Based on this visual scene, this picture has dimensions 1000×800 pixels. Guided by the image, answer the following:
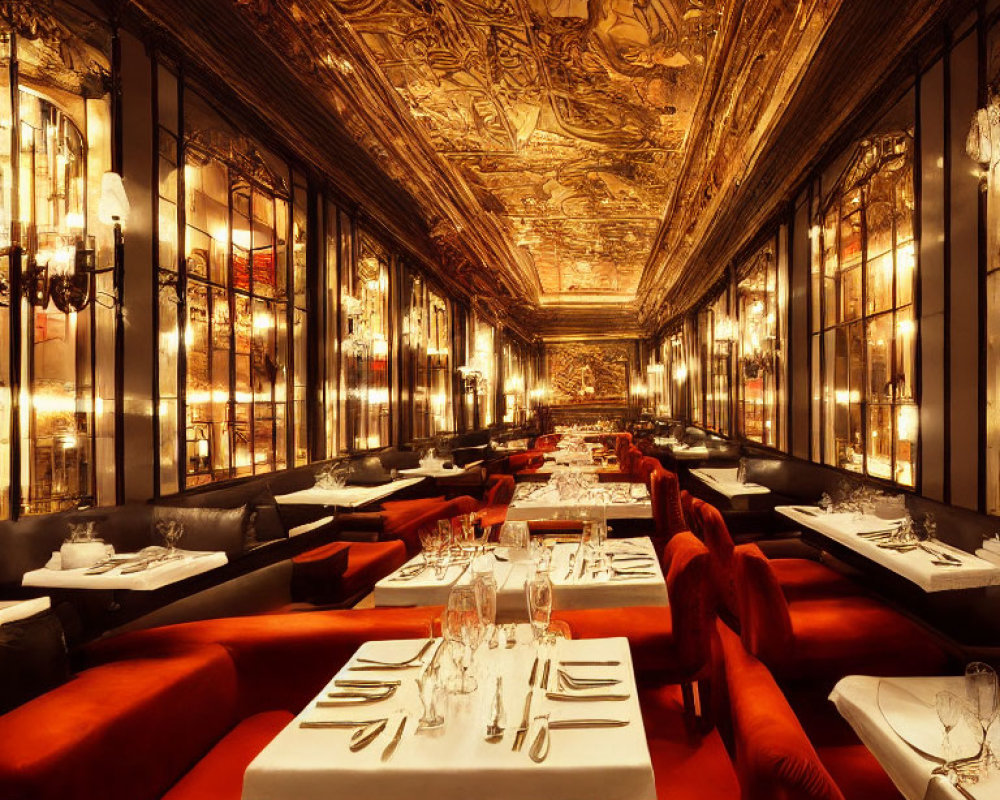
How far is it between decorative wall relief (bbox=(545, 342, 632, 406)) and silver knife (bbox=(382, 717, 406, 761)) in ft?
74.2

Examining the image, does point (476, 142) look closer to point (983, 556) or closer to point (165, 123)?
point (165, 123)

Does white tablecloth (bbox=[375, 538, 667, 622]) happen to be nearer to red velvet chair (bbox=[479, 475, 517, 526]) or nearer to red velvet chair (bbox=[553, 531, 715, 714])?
red velvet chair (bbox=[553, 531, 715, 714])

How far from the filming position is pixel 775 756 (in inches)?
48.3

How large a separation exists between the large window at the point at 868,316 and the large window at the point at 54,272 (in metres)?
5.55

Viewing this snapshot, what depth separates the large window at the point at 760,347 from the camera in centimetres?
806

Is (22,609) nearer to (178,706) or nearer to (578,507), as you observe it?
(178,706)

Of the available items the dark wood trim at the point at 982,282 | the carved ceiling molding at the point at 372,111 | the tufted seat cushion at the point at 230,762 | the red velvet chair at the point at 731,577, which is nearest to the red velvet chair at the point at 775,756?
the tufted seat cushion at the point at 230,762

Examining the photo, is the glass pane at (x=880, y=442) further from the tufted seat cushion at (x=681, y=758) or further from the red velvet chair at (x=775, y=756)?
the red velvet chair at (x=775, y=756)

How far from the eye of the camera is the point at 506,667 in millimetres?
2043

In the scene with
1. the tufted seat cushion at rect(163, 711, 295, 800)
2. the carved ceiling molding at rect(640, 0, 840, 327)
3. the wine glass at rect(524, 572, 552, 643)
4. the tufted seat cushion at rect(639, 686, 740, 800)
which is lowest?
the tufted seat cushion at rect(639, 686, 740, 800)

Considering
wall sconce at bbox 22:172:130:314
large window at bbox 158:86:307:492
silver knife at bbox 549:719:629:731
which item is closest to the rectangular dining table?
large window at bbox 158:86:307:492

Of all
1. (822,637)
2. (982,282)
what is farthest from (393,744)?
(982,282)

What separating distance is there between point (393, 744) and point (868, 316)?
17.9 ft

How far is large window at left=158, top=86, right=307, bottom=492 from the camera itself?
4730 millimetres
